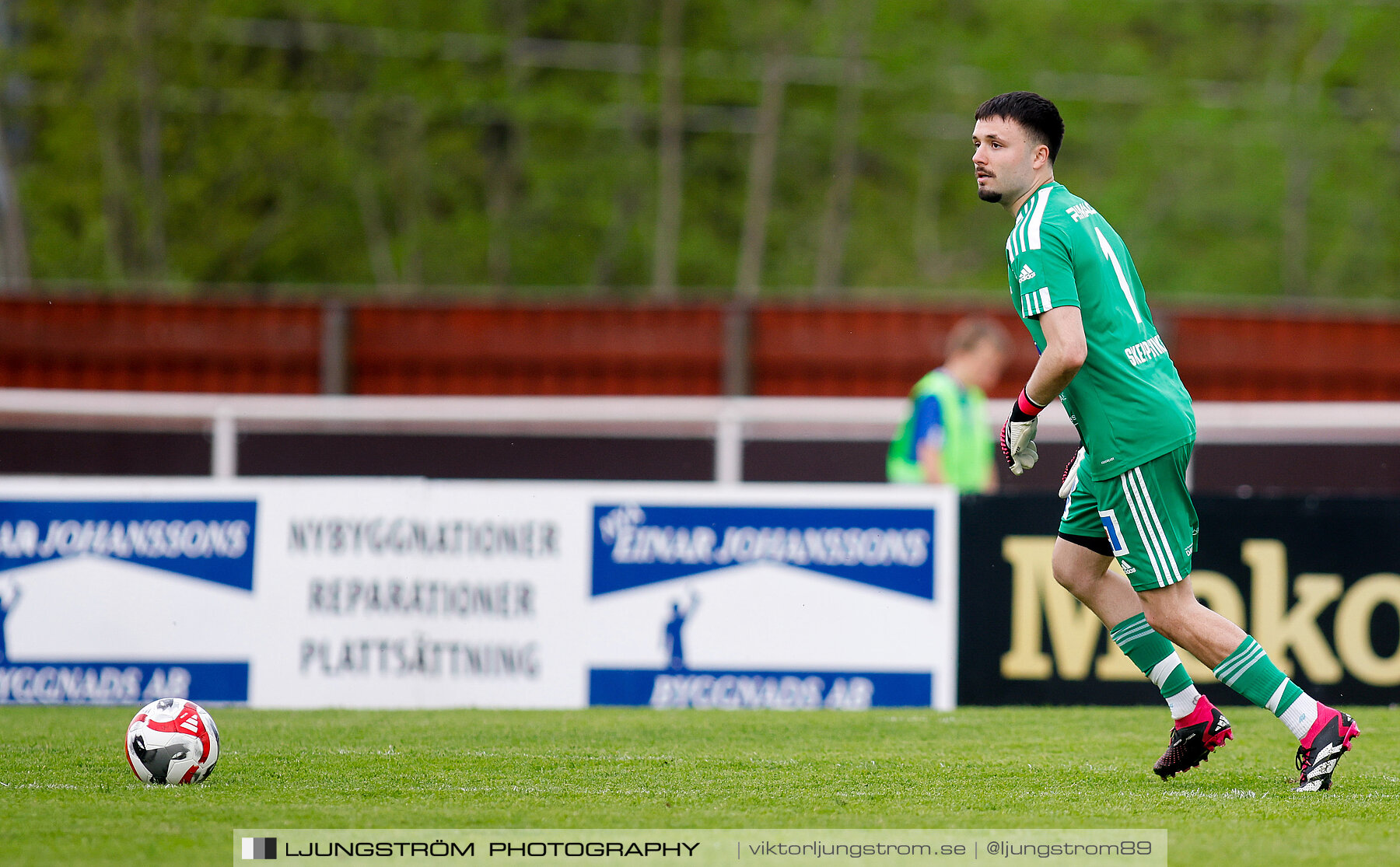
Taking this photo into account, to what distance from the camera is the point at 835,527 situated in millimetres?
7668

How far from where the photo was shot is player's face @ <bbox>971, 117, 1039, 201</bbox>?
4.57 m

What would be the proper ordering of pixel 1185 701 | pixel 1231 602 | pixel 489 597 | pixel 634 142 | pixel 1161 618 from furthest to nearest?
1. pixel 634 142
2. pixel 489 597
3. pixel 1231 602
4. pixel 1185 701
5. pixel 1161 618

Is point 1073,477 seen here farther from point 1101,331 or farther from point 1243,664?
point 1243,664

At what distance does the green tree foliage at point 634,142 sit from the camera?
24.7 meters

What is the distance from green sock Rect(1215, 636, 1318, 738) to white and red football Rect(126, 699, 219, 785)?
3150 mm

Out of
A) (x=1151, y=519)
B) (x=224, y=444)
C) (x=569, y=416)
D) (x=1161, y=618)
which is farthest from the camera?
(x=569, y=416)

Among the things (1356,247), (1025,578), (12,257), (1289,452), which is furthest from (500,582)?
(1356,247)

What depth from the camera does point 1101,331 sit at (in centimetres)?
447

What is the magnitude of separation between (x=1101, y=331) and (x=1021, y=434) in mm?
395

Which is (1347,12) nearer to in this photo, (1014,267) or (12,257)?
(12,257)

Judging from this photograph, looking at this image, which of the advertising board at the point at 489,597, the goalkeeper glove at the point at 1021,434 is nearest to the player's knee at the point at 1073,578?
the goalkeeper glove at the point at 1021,434

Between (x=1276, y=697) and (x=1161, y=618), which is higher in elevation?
(x=1161, y=618)


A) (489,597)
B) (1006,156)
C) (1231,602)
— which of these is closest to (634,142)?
(489,597)

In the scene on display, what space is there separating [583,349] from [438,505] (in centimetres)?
857
